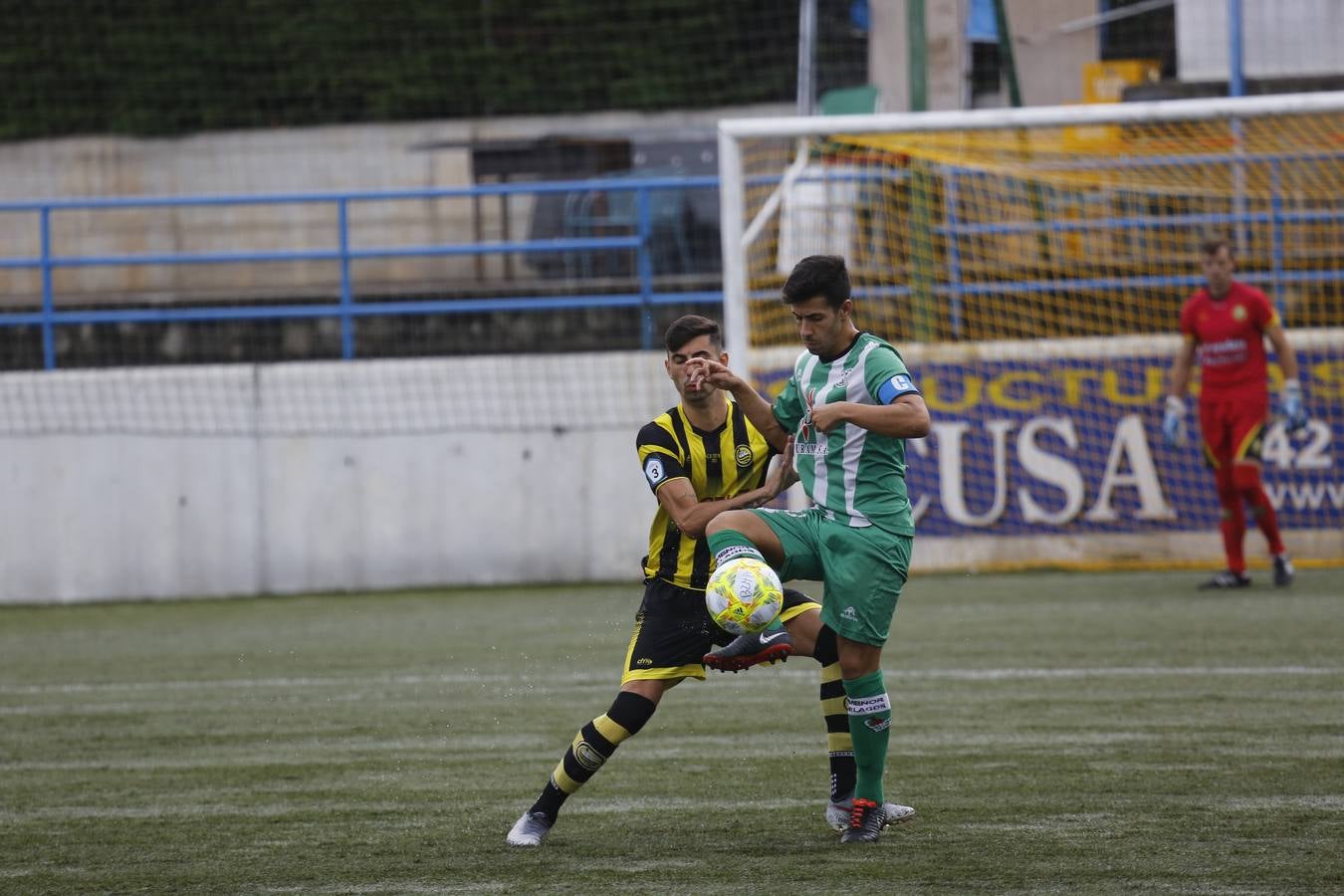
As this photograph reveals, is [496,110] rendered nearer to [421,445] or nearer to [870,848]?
[421,445]

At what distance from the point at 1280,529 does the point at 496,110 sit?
12954 millimetres

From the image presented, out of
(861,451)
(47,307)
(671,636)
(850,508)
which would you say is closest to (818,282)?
(861,451)

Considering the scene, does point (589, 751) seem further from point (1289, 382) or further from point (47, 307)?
point (47, 307)

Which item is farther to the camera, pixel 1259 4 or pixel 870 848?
pixel 1259 4

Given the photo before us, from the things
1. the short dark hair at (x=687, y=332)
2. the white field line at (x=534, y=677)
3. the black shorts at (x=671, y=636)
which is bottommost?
the white field line at (x=534, y=677)

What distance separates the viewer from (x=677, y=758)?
645 centimetres

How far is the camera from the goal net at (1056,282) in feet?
40.6

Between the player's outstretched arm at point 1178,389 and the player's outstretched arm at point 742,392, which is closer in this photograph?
the player's outstretched arm at point 742,392

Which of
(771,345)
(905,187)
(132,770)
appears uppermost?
(905,187)

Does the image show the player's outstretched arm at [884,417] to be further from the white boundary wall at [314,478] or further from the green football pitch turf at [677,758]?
the white boundary wall at [314,478]

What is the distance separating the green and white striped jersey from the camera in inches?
197

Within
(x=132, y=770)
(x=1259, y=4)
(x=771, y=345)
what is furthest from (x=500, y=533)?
(x=1259, y=4)

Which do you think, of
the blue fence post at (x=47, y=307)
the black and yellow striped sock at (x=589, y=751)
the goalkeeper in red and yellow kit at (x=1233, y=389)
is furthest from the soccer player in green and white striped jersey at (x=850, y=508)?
the blue fence post at (x=47, y=307)

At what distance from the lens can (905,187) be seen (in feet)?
44.5
